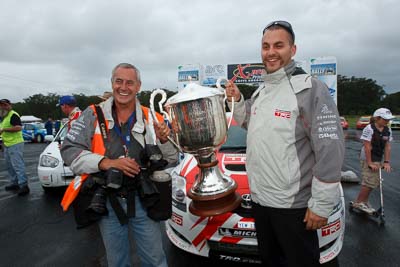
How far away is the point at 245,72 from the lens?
46.4 feet

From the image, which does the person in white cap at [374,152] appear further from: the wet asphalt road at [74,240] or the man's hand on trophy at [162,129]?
the man's hand on trophy at [162,129]

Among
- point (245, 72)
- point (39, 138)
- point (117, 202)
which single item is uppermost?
point (245, 72)

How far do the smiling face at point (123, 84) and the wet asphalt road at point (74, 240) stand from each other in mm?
1740

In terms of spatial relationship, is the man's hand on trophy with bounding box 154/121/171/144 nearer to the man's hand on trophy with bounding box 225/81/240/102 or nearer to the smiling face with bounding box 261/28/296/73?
the man's hand on trophy with bounding box 225/81/240/102

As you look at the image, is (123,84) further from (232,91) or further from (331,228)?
(331,228)

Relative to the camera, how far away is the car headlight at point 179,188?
102 inches

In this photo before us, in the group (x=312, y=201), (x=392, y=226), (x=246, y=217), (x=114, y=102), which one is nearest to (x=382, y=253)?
(x=392, y=226)

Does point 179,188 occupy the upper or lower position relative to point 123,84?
lower

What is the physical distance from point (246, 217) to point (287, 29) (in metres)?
1.49

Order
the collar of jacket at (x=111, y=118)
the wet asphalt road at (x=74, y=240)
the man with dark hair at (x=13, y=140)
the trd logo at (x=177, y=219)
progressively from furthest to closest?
1. the man with dark hair at (x=13, y=140)
2. the wet asphalt road at (x=74, y=240)
3. the trd logo at (x=177, y=219)
4. the collar of jacket at (x=111, y=118)

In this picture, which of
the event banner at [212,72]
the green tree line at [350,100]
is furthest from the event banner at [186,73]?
the green tree line at [350,100]

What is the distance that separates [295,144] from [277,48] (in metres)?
0.57

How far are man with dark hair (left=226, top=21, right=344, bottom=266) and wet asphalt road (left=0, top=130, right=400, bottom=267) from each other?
1.30 metres

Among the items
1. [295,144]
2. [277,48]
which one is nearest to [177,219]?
[295,144]
